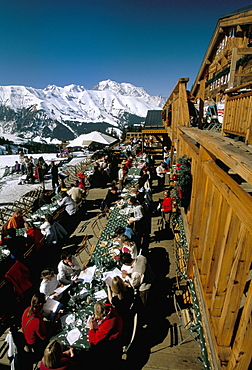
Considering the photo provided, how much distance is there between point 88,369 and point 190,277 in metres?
2.25

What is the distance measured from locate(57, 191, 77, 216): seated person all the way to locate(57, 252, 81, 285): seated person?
4.00 meters

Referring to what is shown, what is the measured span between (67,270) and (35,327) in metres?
1.32

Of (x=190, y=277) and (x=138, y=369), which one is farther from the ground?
(x=190, y=277)

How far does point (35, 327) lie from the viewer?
3506 millimetres

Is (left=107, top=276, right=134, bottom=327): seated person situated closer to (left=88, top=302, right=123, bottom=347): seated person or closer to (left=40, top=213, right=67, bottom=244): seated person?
(left=88, top=302, right=123, bottom=347): seated person

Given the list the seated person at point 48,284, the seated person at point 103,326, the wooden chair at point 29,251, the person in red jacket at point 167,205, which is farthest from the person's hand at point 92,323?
the person in red jacket at point 167,205

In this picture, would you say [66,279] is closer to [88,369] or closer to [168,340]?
[88,369]

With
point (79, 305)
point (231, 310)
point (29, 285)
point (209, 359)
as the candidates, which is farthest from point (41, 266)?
point (231, 310)

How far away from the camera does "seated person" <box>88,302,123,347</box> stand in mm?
3278

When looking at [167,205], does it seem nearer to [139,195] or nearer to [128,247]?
[139,195]

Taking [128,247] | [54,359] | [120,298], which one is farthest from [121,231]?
[54,359]

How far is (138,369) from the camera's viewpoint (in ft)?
11.6

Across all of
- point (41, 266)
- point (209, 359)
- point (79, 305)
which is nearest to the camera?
point (209, 359)

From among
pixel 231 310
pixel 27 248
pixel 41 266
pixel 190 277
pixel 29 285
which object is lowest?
pixel 41 266
